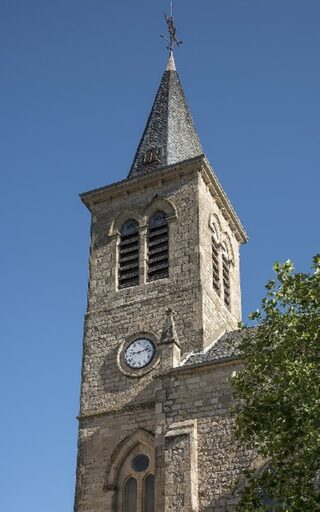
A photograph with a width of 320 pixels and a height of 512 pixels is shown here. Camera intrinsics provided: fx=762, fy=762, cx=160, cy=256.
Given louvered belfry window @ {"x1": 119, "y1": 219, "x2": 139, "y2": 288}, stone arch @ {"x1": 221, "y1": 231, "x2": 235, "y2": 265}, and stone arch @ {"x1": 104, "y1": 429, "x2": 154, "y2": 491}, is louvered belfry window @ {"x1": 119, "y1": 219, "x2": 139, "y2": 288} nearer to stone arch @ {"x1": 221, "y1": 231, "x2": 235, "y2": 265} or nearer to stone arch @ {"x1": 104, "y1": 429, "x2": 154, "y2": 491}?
stone arch @ {"x1": 221, "y1": 231, "x2": 235, "y2": 265}

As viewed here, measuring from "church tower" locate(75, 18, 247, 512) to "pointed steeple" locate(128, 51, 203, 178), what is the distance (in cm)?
5

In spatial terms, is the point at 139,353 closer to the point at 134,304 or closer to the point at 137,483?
the point at 134,304

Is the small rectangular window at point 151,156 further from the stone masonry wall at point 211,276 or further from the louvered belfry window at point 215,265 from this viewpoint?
the louvered belfry window at point 215,265

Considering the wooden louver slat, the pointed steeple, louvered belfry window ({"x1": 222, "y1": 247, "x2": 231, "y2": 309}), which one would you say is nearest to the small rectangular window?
the pointed steeple

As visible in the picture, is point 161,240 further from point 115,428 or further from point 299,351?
point 299,351

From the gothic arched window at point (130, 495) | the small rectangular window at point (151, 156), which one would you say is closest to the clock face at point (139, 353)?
the gothic arched window at point (130, 495)

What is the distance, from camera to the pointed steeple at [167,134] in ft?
88.0

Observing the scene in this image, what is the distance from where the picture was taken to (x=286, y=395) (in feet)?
37.2

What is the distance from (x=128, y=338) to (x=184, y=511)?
7081 mm

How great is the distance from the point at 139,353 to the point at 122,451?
10.2 feet

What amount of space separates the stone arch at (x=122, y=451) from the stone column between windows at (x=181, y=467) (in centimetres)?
221

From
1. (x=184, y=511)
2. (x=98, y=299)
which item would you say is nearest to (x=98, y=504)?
(x=184, y=511)

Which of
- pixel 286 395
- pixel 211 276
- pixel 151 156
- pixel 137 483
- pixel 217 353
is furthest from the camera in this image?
pixel 151 156

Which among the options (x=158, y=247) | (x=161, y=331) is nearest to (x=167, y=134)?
(x=158, y=247)
